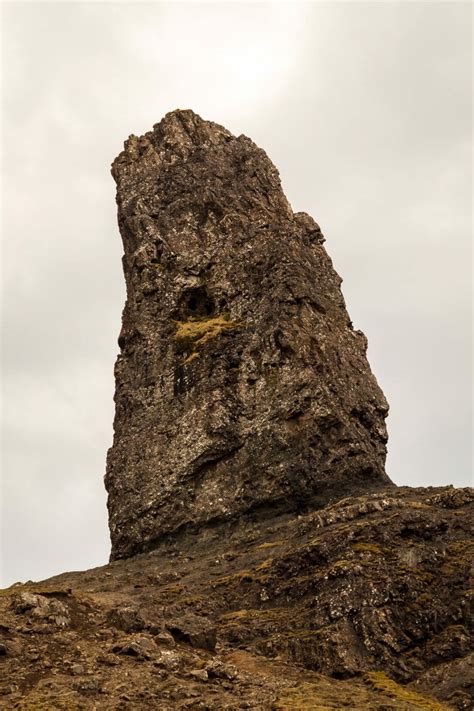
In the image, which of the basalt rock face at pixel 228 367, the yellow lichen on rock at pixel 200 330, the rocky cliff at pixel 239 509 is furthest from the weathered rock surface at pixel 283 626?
the yellow lichen on rock at pixel 200 330

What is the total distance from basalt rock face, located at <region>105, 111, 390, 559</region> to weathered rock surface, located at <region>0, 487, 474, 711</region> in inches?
315

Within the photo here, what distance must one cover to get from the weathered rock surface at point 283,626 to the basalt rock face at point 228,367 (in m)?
8.00

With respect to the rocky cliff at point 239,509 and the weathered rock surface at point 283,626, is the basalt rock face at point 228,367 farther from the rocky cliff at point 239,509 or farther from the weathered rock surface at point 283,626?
the weathered rock surface at point 283,626

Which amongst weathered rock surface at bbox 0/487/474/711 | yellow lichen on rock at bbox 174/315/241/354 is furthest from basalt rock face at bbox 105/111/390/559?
weathered rock surface at bbox 0/487/474/711

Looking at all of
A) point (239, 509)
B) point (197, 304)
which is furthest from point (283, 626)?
point (197, 304)

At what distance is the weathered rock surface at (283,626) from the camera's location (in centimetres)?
3084

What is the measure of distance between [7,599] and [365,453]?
26.2 meters

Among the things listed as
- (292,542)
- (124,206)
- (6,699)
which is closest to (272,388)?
(292,542)

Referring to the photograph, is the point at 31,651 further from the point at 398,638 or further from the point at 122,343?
the point at 122,343

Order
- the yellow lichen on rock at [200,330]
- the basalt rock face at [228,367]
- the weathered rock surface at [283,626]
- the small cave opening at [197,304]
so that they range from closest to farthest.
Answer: the weathered rock surface at [283,626]
the basalt rock face at [228,367]
the yellow lichen on rock at [200,330]
the small cave opening at [197,304]

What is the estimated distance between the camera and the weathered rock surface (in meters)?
30.8

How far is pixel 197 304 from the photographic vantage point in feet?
225

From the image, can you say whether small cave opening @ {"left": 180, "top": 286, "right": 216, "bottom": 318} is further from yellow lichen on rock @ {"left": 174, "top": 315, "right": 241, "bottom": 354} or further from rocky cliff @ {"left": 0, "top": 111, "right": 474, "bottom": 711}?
yellow lichen on rock @ {"left": 174, "top": 315, "right": 241, "bottom": 354}

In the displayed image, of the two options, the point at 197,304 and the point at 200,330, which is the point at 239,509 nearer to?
the point at 200,330
